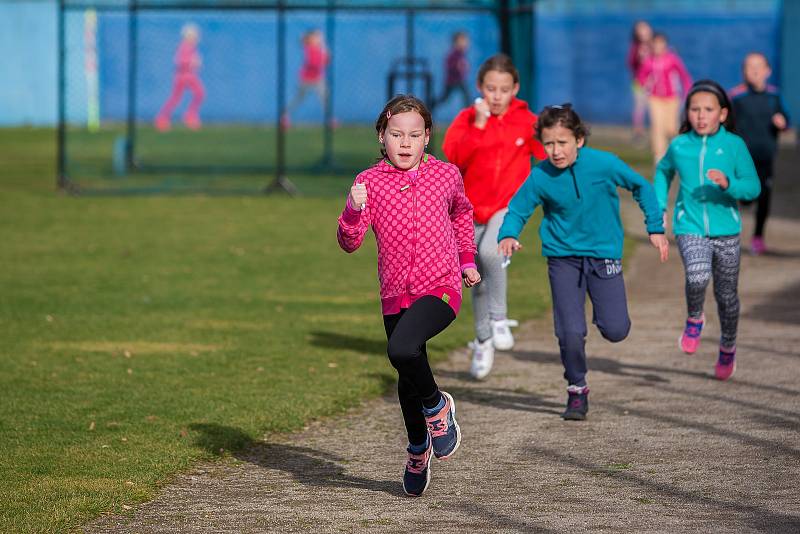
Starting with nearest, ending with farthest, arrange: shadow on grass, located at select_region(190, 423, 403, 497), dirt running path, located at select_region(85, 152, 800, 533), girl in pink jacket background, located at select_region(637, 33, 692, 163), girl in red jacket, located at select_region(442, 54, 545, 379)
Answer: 1. dirt running path, located at select_region(85, 152, 800, 533)
2. shadow on grass, located at select_region(190, 423, 403, 497)
3. girl in red jacket, located at select_region(442, 54, 545, 379)
4. girl in pink jacket background, located at select_region(637, 33, 692, 163)

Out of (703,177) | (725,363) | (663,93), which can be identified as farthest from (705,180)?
(663,93)

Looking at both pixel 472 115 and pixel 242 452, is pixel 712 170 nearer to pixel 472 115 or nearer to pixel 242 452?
pixel 472 115

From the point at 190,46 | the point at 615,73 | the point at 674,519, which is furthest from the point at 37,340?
the point at 615,73

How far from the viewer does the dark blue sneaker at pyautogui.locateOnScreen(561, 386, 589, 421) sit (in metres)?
7.29

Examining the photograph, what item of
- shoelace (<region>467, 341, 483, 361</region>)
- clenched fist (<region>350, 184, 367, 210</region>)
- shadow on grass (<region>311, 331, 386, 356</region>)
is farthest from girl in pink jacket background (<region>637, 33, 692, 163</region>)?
clenched fist (<region>350, 184, 367, 210</region>)

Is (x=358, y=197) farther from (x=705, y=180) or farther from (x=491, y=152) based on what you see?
(x=705, y=180)

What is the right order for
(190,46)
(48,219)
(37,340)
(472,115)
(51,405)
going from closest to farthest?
1. (51,405)
2. (472,115)
3. (37,340)
4. (48,219)
5. (190,46)

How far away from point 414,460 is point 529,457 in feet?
2.85

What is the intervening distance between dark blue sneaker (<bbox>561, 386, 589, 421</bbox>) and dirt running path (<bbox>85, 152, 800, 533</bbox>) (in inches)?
2.4

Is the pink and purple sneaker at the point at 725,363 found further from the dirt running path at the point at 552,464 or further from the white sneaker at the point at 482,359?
the white sneaker at the point at 482,359

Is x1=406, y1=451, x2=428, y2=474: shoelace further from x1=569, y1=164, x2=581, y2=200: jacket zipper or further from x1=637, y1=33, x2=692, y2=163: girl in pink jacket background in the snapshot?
x1=637, y1=33, x2=692, y2=163: girl in pink jacket background

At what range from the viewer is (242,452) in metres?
6.82

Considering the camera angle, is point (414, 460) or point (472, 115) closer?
point (414, 460)

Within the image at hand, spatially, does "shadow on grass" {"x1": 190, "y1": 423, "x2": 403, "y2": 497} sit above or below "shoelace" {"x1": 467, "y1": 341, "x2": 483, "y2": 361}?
below
